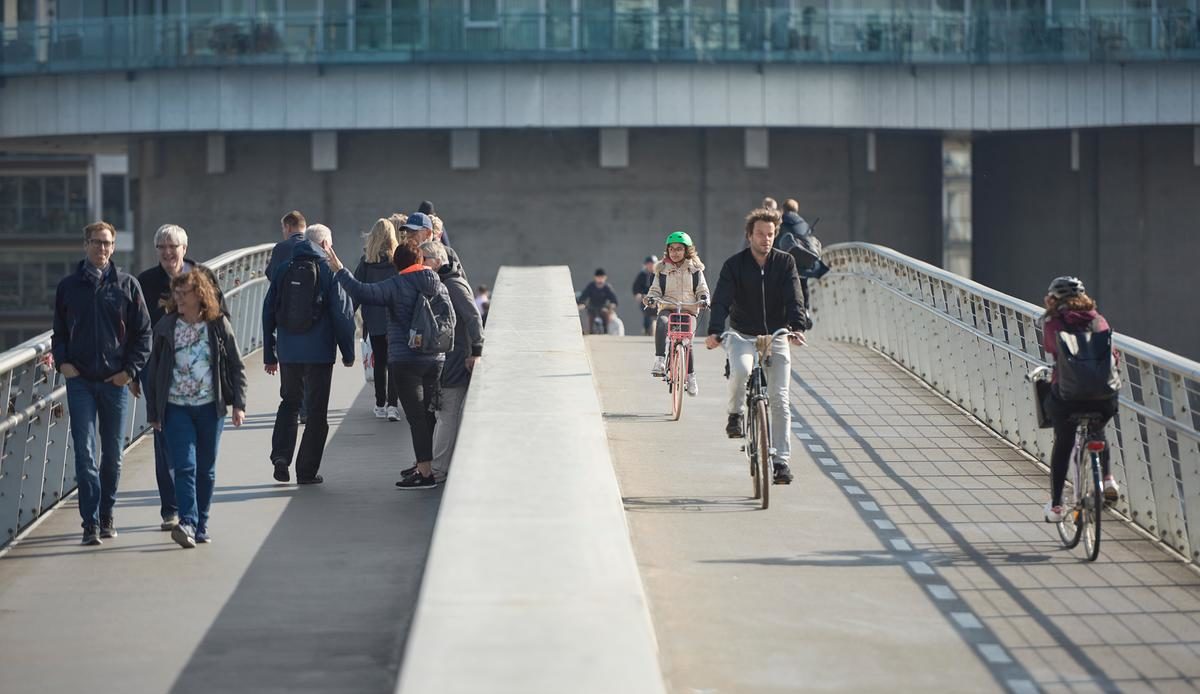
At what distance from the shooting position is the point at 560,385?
1173 centimetres

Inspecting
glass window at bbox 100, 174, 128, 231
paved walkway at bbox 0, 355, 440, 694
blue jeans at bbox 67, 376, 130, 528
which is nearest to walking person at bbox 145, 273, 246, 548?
blue jeans at bbox 67, 376, 130, 528

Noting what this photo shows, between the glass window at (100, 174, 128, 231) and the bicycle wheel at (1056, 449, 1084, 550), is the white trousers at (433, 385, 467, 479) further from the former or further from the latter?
the glass window at (100, 174, 128, 231)

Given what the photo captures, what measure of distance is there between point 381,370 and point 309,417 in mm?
2939

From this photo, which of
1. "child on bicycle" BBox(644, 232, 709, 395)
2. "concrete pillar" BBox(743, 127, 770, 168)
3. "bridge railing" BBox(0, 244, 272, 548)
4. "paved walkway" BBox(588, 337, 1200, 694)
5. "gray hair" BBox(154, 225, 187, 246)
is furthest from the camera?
"concrete pillar" BBox(743, 127, 770, 168)

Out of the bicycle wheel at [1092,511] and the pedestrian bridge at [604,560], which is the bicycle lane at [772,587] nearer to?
the pedestrian bridge at [604,560]

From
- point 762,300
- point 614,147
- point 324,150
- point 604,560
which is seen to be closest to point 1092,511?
point 762,300

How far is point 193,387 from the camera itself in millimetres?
10703

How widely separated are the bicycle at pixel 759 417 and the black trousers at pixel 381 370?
12.9 ft

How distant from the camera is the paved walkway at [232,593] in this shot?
8109 mm

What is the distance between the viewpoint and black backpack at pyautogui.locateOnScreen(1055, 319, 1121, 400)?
1041 cm

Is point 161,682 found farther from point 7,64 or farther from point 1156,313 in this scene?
point 1156,313

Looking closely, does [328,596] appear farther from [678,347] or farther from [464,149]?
[464,149]

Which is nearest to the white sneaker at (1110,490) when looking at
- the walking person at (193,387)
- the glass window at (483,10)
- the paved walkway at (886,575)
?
the paved walkway at (886,575)

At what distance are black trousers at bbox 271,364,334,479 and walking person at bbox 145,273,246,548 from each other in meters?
1.85
